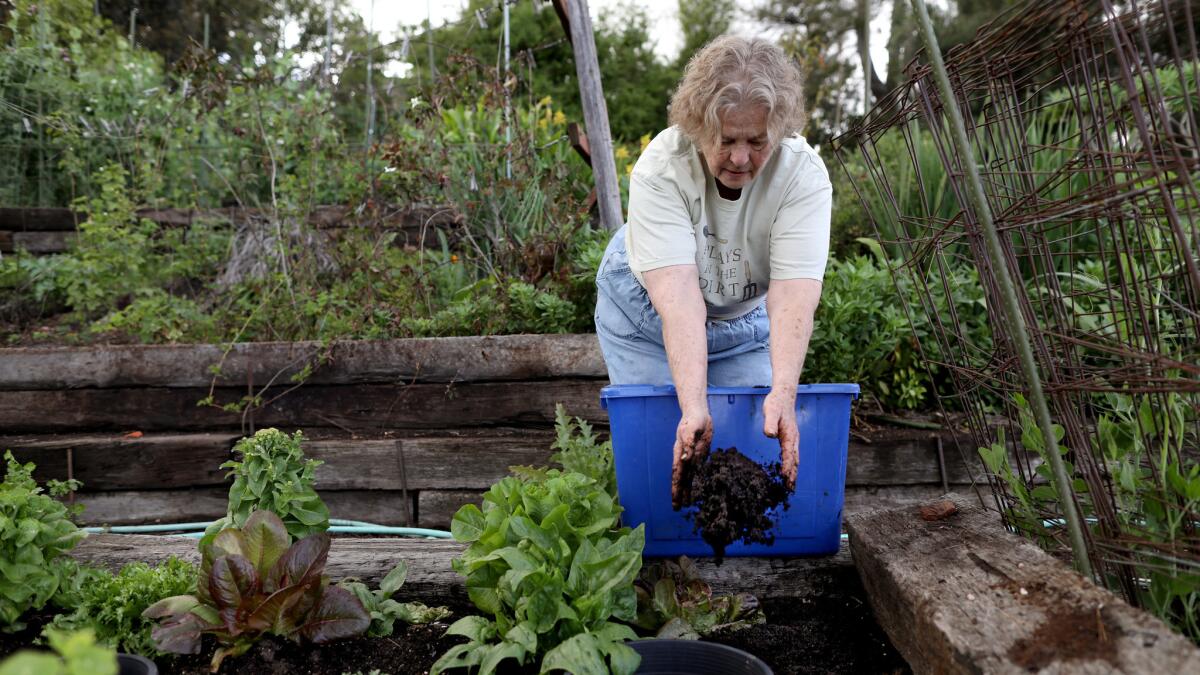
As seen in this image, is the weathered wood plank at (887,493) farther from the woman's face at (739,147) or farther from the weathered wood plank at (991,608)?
the woman's face at (739,147)

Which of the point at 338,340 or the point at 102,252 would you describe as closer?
the point at 338,340

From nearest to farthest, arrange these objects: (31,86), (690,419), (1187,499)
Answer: (1187,499) → (690,419) → (31,86)

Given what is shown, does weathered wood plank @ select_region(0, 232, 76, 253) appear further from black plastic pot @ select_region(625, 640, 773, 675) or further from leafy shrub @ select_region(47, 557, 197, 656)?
black plastic pot @ select_region(625, 640, 773, 675)

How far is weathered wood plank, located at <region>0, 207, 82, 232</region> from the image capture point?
4.76 metres

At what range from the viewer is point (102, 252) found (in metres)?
4.07

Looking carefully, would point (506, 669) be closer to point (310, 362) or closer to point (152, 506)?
point (310, 362)

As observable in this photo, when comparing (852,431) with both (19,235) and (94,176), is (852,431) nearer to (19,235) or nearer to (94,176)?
(94,176)

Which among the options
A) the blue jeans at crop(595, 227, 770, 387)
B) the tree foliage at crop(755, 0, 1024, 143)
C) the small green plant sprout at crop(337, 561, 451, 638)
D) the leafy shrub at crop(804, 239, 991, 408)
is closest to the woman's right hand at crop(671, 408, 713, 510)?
the blue jeans at crop(595, 227, 770, 387)

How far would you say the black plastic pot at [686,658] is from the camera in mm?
1533

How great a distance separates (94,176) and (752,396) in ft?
13.2

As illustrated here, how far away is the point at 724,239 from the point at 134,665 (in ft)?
4.80

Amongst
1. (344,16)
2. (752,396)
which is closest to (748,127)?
(752,396)

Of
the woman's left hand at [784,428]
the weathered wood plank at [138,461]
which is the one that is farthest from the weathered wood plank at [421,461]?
the woman's left hand at [784,428]

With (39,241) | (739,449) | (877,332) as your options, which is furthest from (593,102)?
(39,241)
